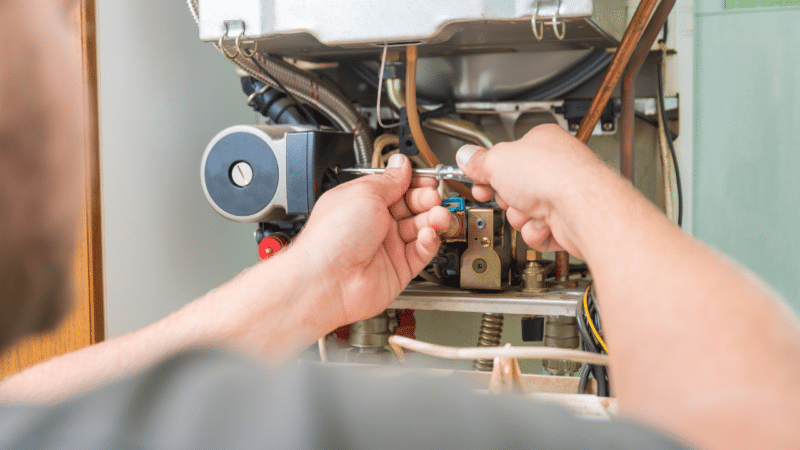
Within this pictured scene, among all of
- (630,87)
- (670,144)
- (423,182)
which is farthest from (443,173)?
(670,144)

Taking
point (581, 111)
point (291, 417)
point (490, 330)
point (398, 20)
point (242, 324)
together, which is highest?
point (398, 20)

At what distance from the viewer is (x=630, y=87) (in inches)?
43.6

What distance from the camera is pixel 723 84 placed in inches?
52.4

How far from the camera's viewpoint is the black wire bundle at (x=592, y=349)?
0.76 metres

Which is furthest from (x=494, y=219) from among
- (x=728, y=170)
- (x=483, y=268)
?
(x=728, y=170)

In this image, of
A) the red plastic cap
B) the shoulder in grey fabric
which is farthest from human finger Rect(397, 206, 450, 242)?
the shoulder in grey fabric

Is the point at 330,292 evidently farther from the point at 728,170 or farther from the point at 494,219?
the point at 728,170

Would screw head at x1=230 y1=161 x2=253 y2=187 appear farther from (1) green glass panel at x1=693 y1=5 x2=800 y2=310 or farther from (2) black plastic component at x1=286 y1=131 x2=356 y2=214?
(1) green glass panel at x1=693 y1=5 x2=800 y2=310

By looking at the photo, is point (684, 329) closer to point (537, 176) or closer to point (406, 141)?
point (537, 176)

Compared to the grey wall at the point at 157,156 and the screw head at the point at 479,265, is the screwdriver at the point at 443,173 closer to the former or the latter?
the screw head at the point at 479,265

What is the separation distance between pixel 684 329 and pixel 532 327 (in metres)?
0.74

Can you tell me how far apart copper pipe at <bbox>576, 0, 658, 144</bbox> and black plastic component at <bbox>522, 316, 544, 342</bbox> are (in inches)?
13.3

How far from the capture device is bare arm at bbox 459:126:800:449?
0.97ft

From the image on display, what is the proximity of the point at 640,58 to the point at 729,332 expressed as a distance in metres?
0.85
